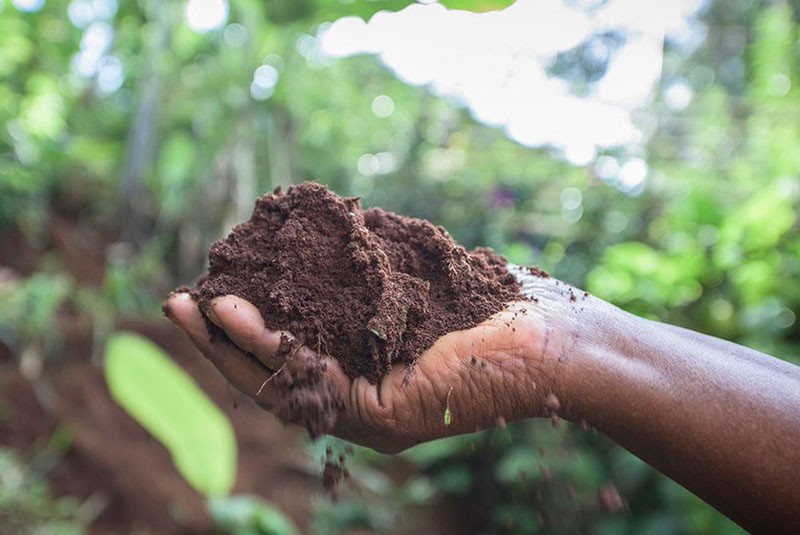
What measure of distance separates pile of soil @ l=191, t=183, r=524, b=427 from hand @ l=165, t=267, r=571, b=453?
28mm

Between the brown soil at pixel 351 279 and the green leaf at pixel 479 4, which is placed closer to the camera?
the brown soil at pixel 351 279

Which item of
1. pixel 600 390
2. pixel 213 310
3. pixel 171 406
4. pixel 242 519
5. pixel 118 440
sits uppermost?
pixel 213 310

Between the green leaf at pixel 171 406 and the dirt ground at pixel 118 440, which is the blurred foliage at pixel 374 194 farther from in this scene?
the green leaf at pixel 171 406

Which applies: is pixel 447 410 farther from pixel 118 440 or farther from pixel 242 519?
pixel 118 440

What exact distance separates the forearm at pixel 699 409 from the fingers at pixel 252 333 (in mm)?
468

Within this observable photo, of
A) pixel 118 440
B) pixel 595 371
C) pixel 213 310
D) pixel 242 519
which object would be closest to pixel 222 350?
pixel 213 310

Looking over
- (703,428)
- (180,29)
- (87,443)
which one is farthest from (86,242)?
(703,428)

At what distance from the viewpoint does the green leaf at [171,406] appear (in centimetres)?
204

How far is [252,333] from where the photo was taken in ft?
3.41

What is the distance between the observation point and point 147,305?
147 inches

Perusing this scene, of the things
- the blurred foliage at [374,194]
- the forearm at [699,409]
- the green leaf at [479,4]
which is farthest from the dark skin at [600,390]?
the green leaf at [479,4]

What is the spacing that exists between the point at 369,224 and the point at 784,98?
4.29 metres

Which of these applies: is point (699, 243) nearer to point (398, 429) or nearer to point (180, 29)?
point (398, 429)

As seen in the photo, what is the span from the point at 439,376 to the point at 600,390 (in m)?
0.28
